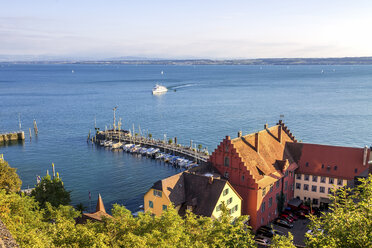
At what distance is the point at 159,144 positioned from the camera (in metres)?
111

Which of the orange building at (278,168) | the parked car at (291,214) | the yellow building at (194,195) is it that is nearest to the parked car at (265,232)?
the orange building at (278,168)

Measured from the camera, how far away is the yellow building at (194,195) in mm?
48969

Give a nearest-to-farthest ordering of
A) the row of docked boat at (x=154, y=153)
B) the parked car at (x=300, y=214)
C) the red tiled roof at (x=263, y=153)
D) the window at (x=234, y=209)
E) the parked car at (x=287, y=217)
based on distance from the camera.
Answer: the window at (x=234, y=209), the red tiled roof at (x=263, y=153), the parked car at (x=287, y=217), the parked car at (x=300, y=214), the row of docked boat at (x=154, y=153)

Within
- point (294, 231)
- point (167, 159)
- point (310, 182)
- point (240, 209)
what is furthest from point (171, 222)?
point (167, 159)

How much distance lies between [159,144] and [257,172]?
59.1m

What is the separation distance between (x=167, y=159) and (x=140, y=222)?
223 ft

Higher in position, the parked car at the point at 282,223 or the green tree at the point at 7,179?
the green tree at the point at 7,179

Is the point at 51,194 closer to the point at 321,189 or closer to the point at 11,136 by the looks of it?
the point at 321,189

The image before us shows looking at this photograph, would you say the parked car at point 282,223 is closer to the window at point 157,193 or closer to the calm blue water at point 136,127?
the window at point 157,193

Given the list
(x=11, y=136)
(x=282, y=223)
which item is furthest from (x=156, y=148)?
(x=282, y=223)

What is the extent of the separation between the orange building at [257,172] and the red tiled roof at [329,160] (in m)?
2.54

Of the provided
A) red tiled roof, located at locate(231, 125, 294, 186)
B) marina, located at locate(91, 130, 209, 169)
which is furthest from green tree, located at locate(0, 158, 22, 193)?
marina, located at locate(91, 130, 209, 169)

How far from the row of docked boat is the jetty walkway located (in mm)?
2087

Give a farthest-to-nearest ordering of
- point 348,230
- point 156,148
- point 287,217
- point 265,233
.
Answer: point 156,148 < point 287,217 < point 265,233 < point 348,230
